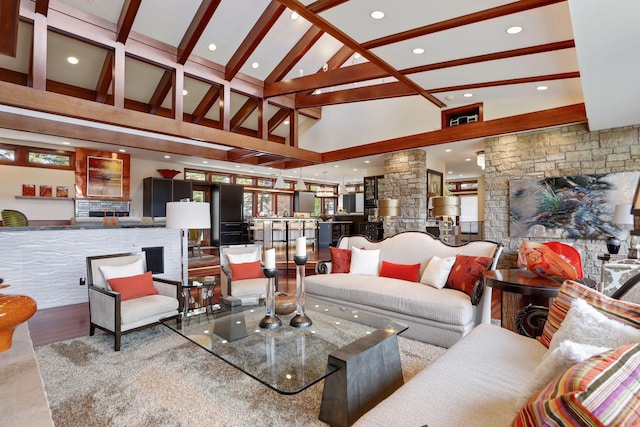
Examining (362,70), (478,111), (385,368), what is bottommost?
(385,368)

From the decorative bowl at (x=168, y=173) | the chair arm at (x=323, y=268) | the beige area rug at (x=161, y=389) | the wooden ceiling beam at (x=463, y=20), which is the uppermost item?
the wooden ceiling beam at (x=463, y=20)

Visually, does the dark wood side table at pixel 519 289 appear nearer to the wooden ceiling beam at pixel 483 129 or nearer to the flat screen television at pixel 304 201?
the wooden ceiling beam at pixel 483 129

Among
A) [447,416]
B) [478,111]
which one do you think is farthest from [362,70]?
[447,416]

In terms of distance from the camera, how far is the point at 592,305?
157 cm

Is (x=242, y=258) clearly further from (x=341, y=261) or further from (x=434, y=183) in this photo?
(x=434, y=183)

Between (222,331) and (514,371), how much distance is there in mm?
1833

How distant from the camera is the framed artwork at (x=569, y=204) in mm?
4863

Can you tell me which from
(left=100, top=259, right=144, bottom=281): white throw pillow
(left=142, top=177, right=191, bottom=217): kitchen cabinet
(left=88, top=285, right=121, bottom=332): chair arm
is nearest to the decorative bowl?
(left=142, top=177, right=191, bottom=217): kitchen cabinet

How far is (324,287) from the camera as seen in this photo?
383 centimetres

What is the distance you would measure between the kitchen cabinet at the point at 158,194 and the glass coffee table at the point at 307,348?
6262 mm

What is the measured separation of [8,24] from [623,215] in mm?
6647

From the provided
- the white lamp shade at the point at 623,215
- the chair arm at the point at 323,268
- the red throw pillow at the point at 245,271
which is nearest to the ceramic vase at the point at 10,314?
the red throw pillow at the point at 245,271

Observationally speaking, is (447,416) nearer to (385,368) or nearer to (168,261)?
(385,368)

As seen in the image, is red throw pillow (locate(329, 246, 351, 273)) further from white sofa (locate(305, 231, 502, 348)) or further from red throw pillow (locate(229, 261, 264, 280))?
red throw pillow (locate(229, 261, 264, 280))
